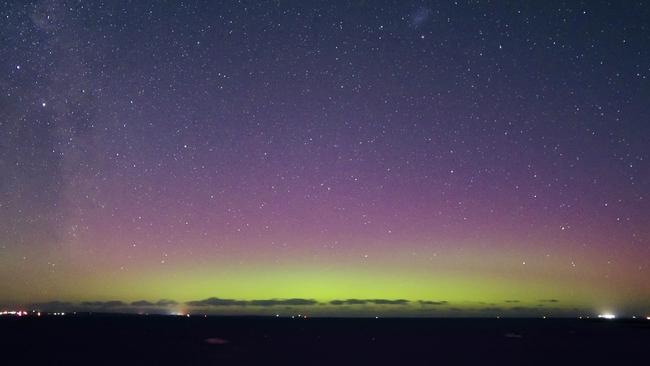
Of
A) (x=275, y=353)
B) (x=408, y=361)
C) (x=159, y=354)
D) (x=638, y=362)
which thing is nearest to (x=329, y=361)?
(x=408, y=361)

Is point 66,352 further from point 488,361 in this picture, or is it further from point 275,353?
point 488,361

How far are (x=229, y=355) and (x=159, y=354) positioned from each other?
8.89 metres

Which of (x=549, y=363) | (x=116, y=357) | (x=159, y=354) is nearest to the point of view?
(x=549, y=363)

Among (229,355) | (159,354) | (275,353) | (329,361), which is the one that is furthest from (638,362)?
(159,354)

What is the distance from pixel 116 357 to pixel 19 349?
1853 centimetres

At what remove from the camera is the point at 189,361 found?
59156mm

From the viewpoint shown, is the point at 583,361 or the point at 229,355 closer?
the point at 583,361

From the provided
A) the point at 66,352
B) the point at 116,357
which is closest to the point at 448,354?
the point at 116,357

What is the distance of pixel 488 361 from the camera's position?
61.2 metres

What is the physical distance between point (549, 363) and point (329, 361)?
23.2 metres

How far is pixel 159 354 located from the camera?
225 feet

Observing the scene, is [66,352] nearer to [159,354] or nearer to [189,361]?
[159,354]

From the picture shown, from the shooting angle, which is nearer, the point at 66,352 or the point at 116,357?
the point at 116,357

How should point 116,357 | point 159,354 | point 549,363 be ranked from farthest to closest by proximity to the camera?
point 159,354
point 116,357
point 549,363
